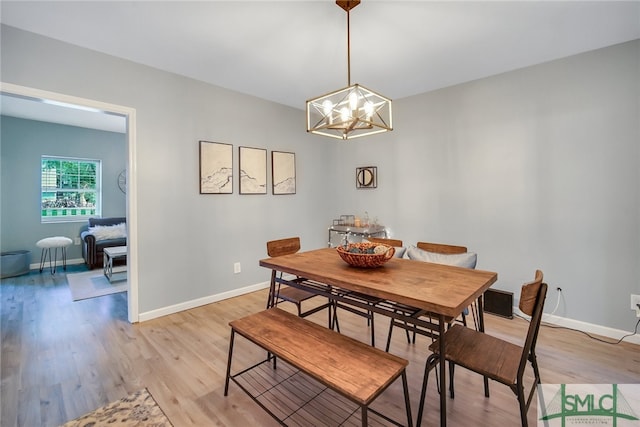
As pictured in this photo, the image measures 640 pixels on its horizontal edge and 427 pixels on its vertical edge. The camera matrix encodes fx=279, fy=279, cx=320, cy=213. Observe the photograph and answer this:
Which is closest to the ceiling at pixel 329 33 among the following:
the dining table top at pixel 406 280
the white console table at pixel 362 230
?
the dining table top at pixel 406 280

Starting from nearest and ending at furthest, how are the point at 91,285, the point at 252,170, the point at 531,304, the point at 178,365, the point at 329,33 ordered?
the point at 531,304, the point at 178,365, the point at 329,33, the point at 252,170, the point at 91,285

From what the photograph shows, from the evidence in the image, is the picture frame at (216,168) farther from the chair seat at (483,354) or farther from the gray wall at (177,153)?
the chair seat at (483,354)

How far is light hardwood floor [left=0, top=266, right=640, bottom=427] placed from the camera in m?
1.62

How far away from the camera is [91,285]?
3.99 m

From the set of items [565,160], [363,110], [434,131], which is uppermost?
[434,131]

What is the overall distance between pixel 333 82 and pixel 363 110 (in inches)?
65.3

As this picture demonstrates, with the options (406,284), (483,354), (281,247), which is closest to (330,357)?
(406,284)

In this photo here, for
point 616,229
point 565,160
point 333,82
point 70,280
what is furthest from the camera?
point 70,280

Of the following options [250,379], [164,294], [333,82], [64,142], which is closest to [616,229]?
[333,82]

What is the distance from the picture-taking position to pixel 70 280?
4223 mm

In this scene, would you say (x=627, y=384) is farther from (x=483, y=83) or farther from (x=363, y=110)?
(x=483, y=83)

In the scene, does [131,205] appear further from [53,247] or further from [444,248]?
[53,247]

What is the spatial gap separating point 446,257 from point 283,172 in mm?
2516

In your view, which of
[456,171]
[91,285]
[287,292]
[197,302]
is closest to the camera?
A: [287,292]
